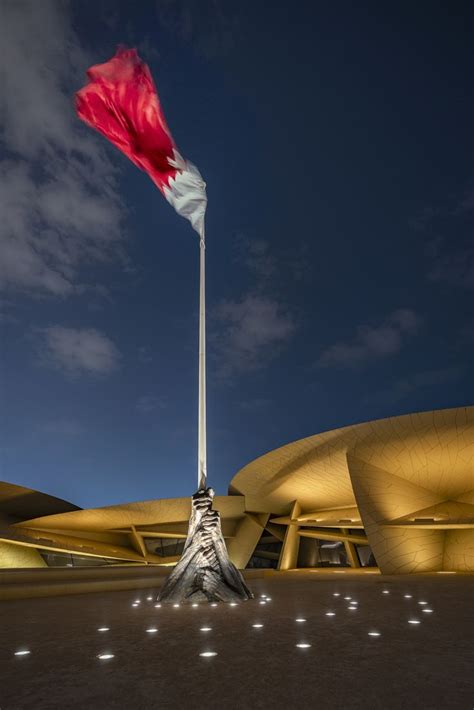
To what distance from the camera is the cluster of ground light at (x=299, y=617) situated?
4695 mm

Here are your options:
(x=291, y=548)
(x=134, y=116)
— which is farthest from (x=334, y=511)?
(x=134, y=116)

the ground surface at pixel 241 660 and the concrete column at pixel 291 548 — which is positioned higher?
the concrete column at pixel 291 548

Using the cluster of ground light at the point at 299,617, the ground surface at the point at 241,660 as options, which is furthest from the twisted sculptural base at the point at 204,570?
the ground surface at the point at 241,660

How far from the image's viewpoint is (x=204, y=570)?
363 inches

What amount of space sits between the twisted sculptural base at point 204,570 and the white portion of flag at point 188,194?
7.45 metres

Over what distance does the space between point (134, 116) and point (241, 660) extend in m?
12.1

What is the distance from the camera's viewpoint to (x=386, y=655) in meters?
4.37

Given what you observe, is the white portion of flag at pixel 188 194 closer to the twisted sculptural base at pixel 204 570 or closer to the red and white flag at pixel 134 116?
the red and white flag at pixel 134 116

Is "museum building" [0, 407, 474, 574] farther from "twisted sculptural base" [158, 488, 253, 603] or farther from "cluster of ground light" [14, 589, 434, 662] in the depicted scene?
"twisted sculptural base" [158, 488, 253, 603]

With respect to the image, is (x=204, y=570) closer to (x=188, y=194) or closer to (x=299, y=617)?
(x=299, y=617)

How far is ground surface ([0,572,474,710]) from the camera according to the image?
3229mm

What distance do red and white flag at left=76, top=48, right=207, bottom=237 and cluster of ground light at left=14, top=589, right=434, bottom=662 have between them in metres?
9.22

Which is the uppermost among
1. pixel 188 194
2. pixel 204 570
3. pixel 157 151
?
pixel 157 151

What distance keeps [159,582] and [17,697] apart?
11.5 meters
